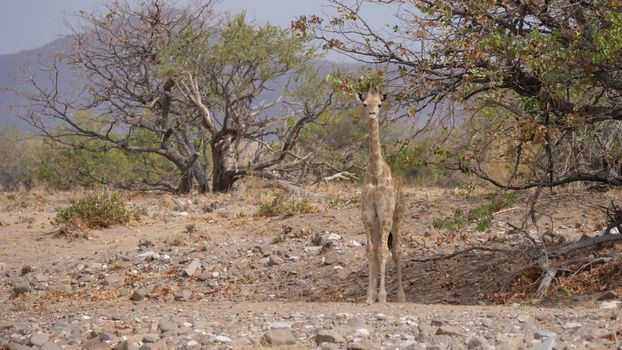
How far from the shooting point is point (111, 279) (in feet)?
41.6

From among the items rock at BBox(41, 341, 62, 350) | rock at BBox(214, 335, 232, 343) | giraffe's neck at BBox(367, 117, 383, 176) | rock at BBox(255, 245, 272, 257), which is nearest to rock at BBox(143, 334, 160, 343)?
rock at BBox(214, 335, 232, 343)

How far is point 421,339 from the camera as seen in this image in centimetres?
720

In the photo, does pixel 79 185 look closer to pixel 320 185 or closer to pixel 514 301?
pixel 320 185

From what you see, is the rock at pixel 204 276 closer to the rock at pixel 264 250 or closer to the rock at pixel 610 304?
the rock at pixel 264 250

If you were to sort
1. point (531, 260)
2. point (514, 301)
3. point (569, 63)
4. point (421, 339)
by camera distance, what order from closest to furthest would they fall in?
point (421, 339)
point (569, 63)
point (514, 301)
point (531, 260)

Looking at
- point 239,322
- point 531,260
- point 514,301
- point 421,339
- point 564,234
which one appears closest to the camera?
point 421,339

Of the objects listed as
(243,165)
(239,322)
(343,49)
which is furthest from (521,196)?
(243,165)

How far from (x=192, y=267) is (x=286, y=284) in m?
1.56

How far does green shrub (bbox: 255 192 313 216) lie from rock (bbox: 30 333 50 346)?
794 centimetres

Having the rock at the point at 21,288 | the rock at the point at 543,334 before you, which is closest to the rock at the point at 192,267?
the rock at the point at 21,288

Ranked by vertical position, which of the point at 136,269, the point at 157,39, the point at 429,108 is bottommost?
the point at 136,269

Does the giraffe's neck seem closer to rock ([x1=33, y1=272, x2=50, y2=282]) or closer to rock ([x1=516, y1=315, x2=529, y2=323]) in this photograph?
rock ([x1=516, y1=315, x2=529, y2=323])

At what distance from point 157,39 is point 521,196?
41.2ft

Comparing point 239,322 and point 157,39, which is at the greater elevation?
point 157,39
